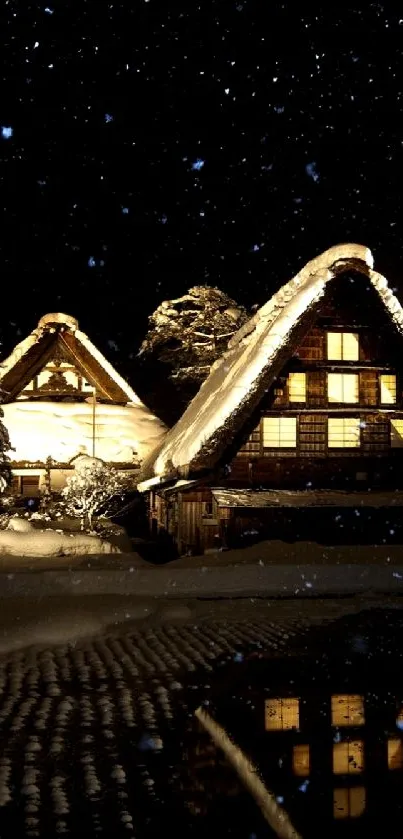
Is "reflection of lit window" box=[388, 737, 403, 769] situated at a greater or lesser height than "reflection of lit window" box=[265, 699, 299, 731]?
greater

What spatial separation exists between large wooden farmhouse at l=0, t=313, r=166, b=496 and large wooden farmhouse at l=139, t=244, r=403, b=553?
7.67 metres

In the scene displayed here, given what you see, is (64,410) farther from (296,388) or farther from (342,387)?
(342,387)

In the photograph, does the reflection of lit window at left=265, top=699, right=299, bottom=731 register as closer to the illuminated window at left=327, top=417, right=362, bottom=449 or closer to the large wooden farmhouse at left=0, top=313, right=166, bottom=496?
the illuminated window at left=327, top=417, right=362, bottom=449

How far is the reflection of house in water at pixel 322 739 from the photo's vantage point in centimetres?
451

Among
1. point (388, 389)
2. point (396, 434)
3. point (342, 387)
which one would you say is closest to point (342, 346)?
point (342, 387)

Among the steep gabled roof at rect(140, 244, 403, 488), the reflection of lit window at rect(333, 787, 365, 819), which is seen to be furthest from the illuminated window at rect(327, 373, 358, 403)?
the reflection of lit window at rect(333, 787, 365, 819)

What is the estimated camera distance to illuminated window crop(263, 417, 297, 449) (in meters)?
17.9

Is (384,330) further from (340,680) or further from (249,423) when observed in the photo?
(340,680)

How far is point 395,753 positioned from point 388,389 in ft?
45.7

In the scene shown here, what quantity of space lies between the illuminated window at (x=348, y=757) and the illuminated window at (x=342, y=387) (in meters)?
13.3

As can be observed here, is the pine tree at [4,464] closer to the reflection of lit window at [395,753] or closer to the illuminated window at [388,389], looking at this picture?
the illuminated window at [388,389]

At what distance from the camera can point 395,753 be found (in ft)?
17.8

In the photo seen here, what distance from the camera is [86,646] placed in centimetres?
942

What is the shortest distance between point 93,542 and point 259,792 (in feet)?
39.4
